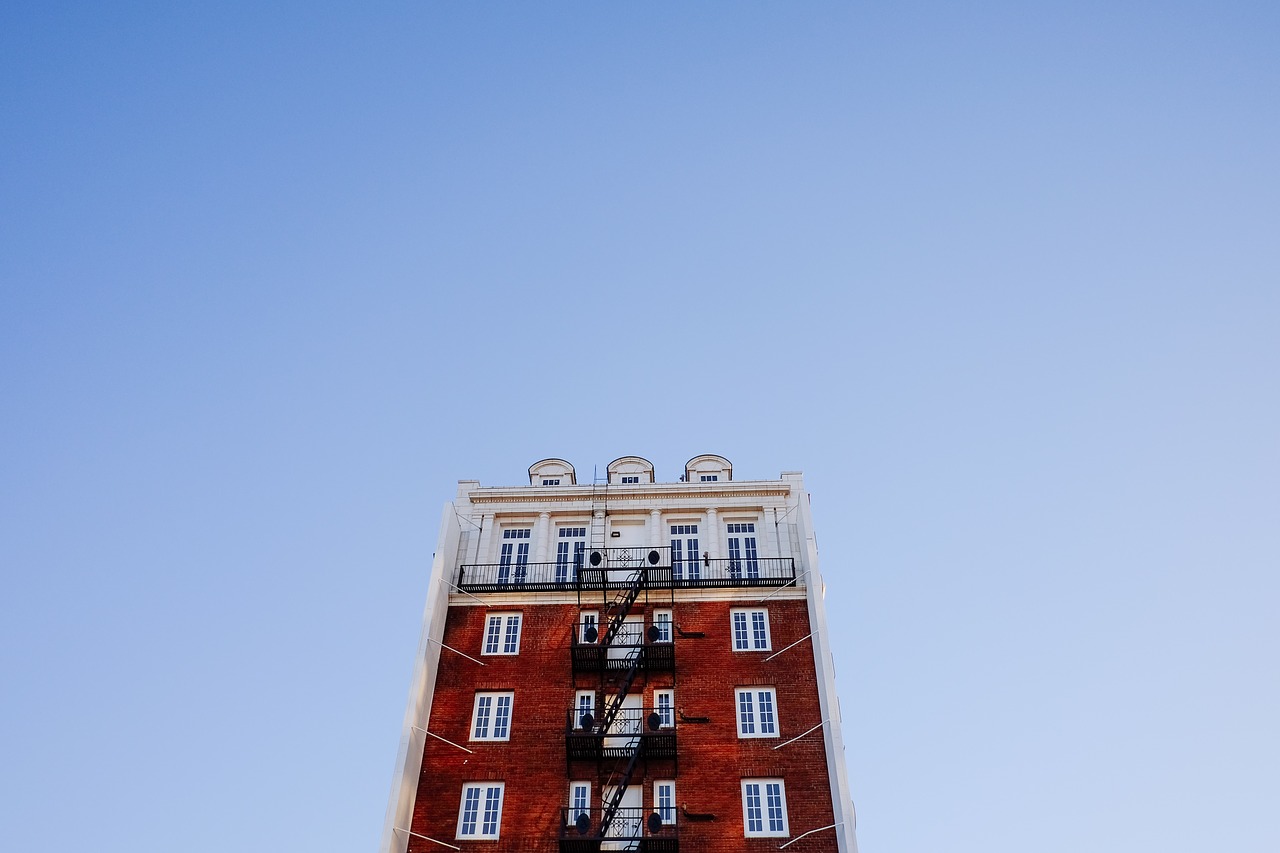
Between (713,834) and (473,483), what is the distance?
2069 cm

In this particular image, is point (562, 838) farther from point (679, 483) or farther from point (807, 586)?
point (679, 483)

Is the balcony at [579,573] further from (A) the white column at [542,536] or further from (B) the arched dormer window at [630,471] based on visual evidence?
(B) the arched dormer window at [630,471]

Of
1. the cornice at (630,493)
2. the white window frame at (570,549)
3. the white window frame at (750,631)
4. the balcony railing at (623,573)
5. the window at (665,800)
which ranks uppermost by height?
the cornice at (630,493)

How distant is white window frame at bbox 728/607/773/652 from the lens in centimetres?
4319

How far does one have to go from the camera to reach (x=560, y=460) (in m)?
52.4

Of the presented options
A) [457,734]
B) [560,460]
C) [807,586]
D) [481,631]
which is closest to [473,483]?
[560,460]

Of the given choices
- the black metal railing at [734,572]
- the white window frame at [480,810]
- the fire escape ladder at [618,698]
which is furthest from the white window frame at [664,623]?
the white window frame at [480,810]

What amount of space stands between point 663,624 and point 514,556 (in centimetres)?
825

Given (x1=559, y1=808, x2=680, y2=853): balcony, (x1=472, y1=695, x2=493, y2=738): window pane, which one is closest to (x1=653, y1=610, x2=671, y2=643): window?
(x1=472, y1=695, x2=493, y2=738): window pane

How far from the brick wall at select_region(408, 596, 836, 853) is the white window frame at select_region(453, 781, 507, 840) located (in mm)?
190

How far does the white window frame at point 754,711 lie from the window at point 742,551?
19.9 feet

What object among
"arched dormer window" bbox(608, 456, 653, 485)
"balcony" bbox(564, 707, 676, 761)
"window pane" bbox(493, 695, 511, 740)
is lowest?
"balcony" bbox(564, 707, 676, 761)

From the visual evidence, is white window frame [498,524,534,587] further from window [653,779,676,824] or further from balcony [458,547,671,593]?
window [653,779,676,824]

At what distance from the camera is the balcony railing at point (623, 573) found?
45.4 m
